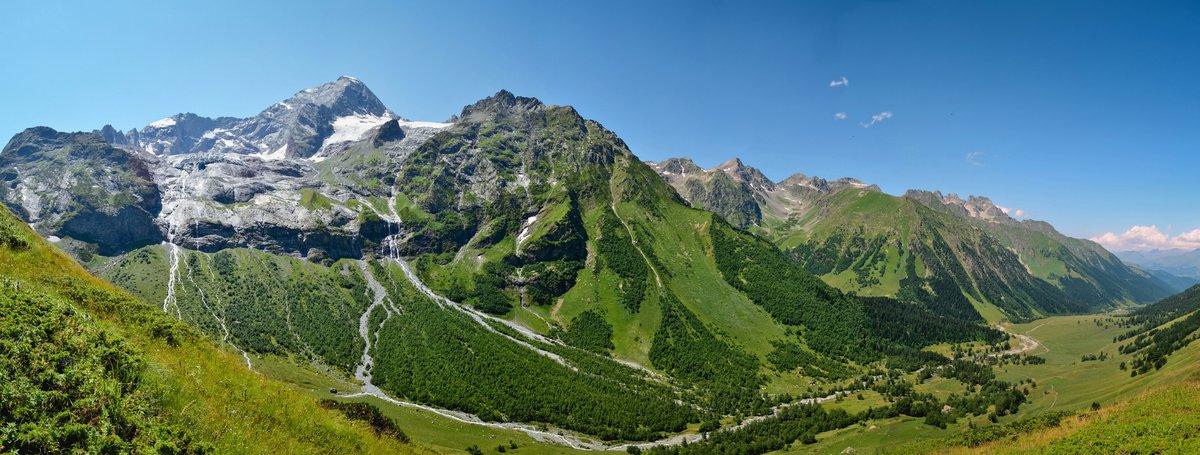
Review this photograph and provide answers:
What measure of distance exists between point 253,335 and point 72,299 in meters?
189

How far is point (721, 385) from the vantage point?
6432 inches

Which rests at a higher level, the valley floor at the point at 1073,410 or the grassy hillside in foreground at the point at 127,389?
the grassy hillside in foreground at the point at 127,389

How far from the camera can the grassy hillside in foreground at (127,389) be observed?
31.6 ft

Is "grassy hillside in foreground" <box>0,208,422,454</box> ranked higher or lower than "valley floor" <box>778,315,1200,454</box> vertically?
higher

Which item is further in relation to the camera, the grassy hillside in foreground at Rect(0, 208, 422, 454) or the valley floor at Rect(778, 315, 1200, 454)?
the valley floor at Rect(778, 315, 1200, 454)

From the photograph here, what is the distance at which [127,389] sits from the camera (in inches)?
473

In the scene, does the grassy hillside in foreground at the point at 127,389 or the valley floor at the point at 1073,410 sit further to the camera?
the valley floor at the point at 1073,410

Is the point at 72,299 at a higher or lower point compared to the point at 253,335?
higher

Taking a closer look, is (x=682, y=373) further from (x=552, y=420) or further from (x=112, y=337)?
(x=112, y=337)

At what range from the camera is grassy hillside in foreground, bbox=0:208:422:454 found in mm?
9625

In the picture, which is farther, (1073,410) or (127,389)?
(1073,410)

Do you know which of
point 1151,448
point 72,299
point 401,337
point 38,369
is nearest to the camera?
point 38,369

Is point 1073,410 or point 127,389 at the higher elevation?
point 127,389

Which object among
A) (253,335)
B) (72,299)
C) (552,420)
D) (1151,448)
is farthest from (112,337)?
(253,335)
